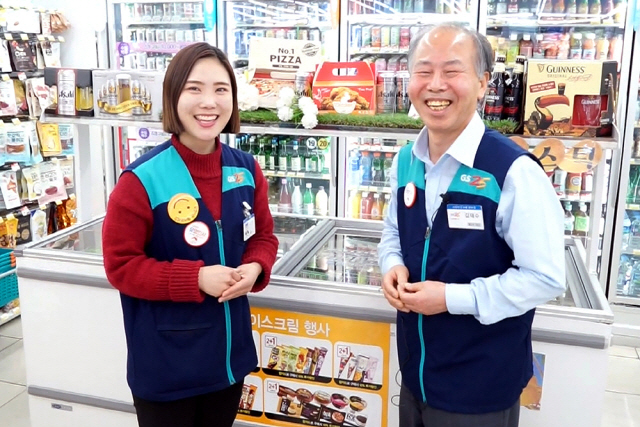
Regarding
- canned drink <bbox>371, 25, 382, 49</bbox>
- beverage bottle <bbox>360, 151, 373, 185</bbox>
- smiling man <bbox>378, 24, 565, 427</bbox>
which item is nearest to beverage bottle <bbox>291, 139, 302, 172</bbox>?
beverage bottle <bbox>360, 151, 373, 185</bbox>

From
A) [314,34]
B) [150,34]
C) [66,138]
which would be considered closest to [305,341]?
[314,34]

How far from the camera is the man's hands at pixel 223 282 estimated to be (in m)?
1.62

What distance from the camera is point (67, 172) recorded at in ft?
18.2

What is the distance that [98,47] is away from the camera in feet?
18.7

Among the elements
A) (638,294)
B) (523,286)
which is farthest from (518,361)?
(638,294)

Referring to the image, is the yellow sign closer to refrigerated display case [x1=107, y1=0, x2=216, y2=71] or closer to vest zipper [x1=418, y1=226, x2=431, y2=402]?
vest zipper [x1=418, y1=226, x2=431, y2=402]

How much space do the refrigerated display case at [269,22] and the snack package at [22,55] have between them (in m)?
1.58

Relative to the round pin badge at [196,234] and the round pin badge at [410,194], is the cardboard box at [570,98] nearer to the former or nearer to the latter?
the round pin badge at [410,194]

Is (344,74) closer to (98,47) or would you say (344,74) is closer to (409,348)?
(409,348)

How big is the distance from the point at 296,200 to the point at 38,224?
2229mm

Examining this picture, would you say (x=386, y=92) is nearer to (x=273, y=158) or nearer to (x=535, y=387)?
(x=535, y=387)

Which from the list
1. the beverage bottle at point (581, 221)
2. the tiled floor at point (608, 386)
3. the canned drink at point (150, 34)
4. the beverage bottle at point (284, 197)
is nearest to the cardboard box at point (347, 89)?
the tiled floor at point (608, 386)

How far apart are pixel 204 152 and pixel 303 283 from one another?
0.74 metres

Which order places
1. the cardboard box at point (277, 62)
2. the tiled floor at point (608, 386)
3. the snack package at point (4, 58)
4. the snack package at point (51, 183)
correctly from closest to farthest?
the cardboard box at point (277, 62) → the tiled floor at point (608, 386) → the snack package at point (4, 58) → the snack package at point (51, 183)
